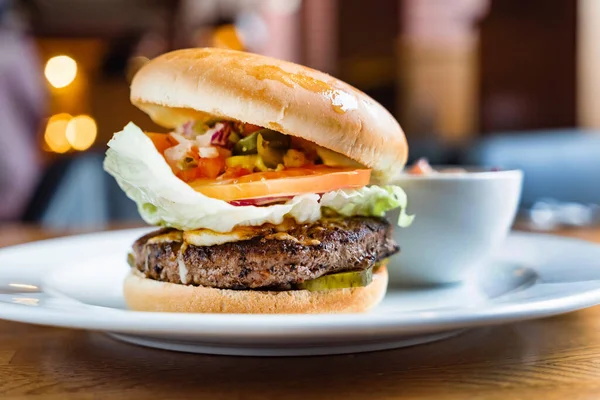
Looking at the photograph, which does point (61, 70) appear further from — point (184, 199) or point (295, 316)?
point (295, 316)

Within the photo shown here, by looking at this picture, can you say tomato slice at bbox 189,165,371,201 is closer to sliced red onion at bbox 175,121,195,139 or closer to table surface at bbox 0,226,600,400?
sliced red onion at bbox 175,121,195,139

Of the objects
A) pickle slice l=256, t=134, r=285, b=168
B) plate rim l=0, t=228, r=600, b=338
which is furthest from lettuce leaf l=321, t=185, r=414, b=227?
plate rim l=0, t=228, r=600, b=338

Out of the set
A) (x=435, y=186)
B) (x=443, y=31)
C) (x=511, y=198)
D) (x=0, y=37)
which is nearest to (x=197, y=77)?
(x=435, y=186)

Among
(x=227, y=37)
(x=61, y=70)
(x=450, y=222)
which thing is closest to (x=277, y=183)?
(x=450, y=222)

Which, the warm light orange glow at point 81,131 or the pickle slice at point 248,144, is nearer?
the pickle slice at point 248,144

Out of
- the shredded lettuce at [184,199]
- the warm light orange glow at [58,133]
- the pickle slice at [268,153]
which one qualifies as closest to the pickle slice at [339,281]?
the shredded lettuce at [184,199]

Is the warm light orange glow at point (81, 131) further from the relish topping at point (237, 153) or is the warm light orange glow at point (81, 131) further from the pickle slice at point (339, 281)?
the pickle slice at point (339, 281)
